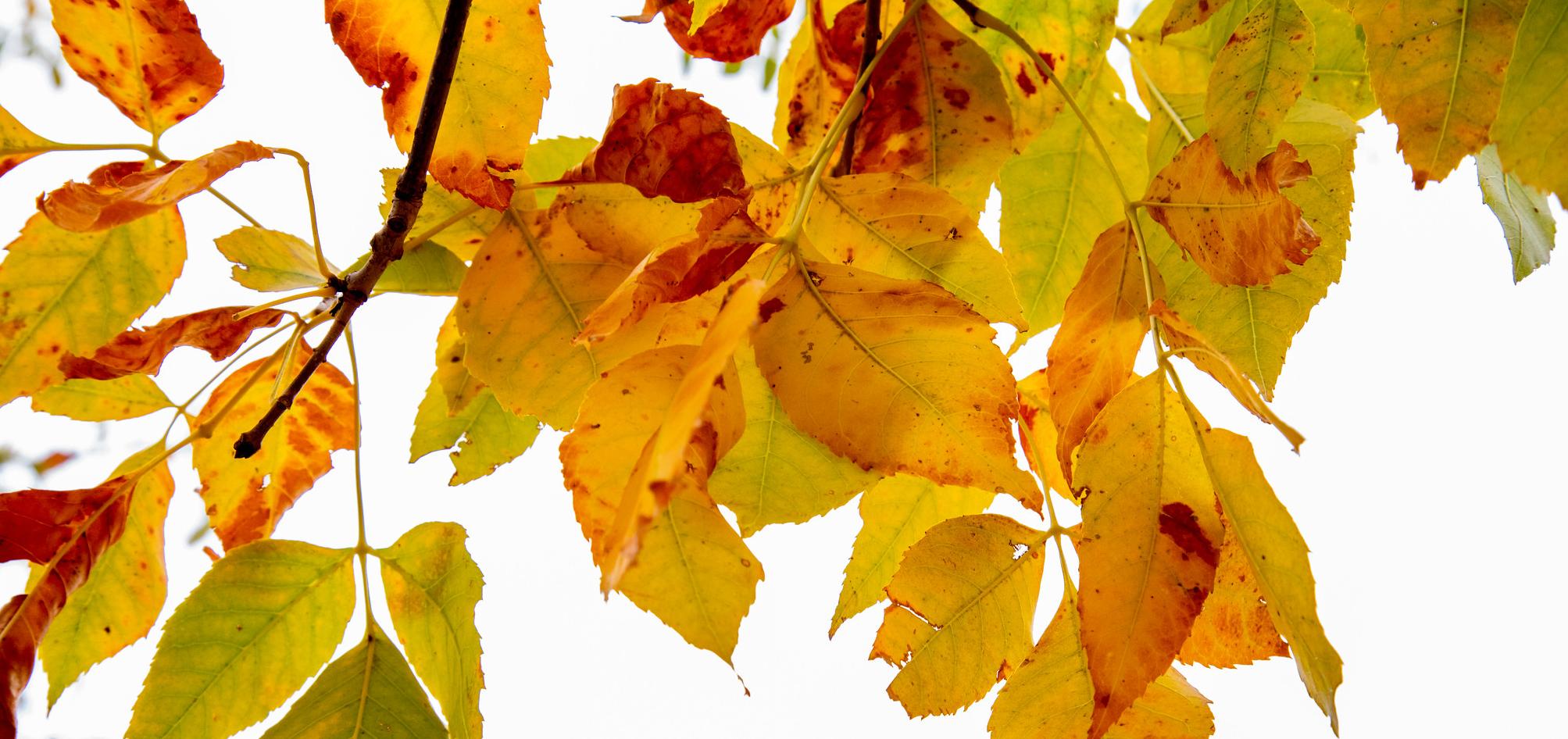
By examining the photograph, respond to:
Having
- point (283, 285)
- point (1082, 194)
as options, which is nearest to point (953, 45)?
point (1082, 194)

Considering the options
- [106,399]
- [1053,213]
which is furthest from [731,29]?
[106,399]

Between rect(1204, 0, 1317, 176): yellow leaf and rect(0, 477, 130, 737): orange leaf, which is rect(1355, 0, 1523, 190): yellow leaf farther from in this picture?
rect(0, 477, 130, 737): orange leaf

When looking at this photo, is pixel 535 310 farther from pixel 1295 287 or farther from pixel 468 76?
pixel 1295 287

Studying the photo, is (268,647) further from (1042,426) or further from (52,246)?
(1042,426)

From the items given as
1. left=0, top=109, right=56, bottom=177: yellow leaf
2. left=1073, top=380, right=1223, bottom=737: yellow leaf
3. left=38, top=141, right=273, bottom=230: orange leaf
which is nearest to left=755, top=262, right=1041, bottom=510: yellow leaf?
left=1073, top=380, right=1223, bottom=737: yellow leaf

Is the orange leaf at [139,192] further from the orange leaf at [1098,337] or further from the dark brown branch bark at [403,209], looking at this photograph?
the orange leaf at [1098,337]
